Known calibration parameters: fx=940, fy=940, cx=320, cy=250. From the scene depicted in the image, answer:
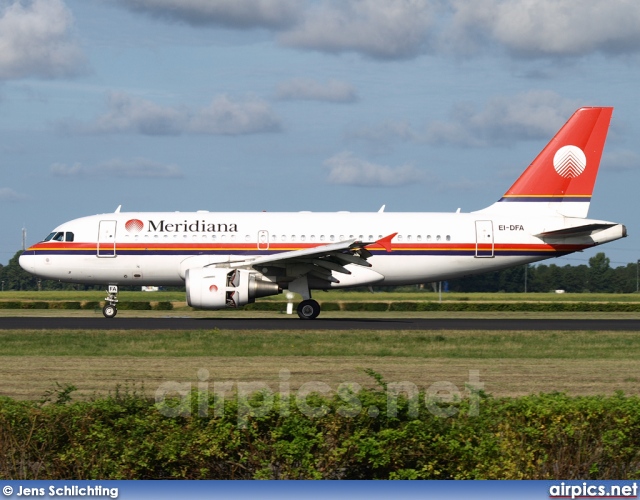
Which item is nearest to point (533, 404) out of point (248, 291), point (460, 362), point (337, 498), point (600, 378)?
point (337, 498)

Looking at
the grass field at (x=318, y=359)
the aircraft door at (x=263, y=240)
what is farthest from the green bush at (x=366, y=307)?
the grass field at (x=318, y=359)

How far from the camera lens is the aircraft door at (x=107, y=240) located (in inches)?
1427

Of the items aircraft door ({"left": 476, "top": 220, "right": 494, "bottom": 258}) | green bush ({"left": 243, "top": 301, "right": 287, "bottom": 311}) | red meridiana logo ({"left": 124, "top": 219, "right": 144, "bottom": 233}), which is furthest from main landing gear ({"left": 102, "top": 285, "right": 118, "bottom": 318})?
aircraft door ({"left": 476, "top": 220, "right": 494, "bottom": 258})

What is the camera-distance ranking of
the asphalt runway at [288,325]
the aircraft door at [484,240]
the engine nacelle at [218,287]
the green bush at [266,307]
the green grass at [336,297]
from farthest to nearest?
the green grass at [336,297]
the green bush at [266,307]
the aircraft door at [484,240]
the engine nacelle at [218,287]
the asphalt runway at [288,325]

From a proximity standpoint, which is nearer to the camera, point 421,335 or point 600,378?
point 600,378

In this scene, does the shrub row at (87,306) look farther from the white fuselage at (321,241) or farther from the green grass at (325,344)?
the green grass at (325,344)

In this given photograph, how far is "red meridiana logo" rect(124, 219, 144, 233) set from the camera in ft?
119

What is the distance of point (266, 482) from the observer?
653cm

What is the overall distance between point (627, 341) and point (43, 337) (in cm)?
1606

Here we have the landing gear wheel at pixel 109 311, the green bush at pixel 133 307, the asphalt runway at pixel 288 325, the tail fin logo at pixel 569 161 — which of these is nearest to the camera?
the asphalt runway at pixel 288 325

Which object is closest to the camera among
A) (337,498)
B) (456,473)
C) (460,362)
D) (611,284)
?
(337,498)

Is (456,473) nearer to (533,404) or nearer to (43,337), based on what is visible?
(533,404)

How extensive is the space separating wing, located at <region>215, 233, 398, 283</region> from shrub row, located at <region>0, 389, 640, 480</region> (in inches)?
921

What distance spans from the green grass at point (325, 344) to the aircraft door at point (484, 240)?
7.52m
